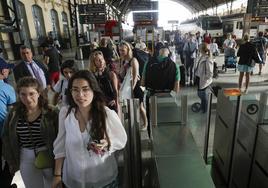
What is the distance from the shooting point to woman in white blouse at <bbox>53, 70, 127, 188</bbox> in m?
1.66

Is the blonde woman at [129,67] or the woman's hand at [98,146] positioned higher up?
the blonde woman at [129,67]

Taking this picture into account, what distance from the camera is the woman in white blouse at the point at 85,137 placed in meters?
1.66

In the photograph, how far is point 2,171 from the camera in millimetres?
2990

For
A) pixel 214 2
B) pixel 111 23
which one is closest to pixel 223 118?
pixel 111 23

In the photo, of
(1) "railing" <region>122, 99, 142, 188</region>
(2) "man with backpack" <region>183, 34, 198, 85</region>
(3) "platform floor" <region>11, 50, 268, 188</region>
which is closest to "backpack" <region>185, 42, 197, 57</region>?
(2) "man with backpack" <region>183, 34, 198, 85</region>

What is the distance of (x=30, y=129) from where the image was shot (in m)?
2.07

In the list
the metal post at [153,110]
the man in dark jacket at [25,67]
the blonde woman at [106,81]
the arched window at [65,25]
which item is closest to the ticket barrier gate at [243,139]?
the metal post at [153,110]

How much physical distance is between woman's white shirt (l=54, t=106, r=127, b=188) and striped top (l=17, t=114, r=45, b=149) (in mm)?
431

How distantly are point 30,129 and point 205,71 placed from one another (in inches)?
152

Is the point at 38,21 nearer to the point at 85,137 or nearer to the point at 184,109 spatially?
the point at 184,109

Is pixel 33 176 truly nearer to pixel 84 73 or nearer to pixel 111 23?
pixel 84 73

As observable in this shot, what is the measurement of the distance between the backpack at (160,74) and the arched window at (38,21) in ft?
49.1

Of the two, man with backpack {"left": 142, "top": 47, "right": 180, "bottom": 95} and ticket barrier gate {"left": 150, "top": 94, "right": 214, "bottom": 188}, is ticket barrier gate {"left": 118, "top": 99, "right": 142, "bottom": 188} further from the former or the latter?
man with backpack {"left": 142, "top": 47, "right": 180, "bottom": 95}

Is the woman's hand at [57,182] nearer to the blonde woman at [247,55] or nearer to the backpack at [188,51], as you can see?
the blonde woman at [247,55]
